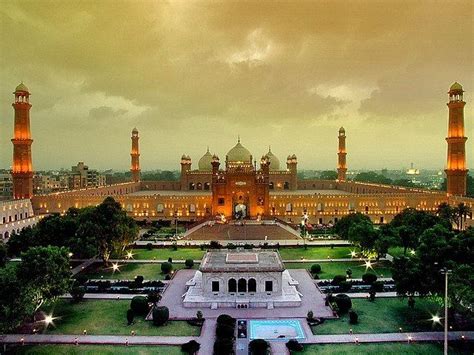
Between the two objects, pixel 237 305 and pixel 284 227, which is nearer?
pixel 237 305

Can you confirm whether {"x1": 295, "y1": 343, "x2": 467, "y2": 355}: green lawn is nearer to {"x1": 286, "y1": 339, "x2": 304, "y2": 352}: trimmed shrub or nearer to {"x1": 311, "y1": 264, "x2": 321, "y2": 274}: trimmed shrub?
{"x1": 286, "y1": 339, "x2": 304, "y2": 352}: trimmed shrub

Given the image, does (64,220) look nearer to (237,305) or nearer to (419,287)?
(237,305)

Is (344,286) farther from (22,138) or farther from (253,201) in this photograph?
(22,138)

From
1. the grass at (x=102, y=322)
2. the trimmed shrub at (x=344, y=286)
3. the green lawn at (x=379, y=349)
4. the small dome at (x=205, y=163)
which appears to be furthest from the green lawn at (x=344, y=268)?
the small dome at (x=205, y=163)

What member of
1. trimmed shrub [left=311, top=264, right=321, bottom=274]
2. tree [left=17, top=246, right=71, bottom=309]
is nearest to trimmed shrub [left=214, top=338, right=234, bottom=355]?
tree [left=17, top=246, right=71, bottom=309]

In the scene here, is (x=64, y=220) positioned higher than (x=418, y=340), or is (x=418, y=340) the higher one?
(x=64, y=220)

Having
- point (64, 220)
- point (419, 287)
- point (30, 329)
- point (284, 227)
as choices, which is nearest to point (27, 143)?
point (64, 220)

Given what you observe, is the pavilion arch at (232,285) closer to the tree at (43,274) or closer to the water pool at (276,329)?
the water pool at (276,329)
